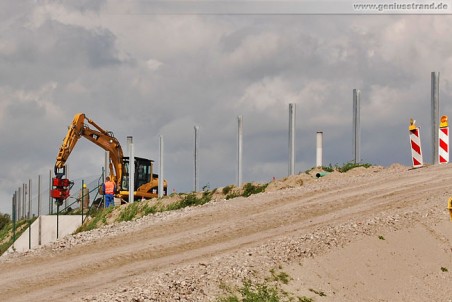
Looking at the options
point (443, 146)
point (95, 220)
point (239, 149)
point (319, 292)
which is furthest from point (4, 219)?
point (319, 292)

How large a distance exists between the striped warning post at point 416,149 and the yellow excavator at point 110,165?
17.0 m

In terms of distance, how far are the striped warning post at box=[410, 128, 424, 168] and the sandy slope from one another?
55cm

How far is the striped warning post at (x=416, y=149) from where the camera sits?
22547 mm

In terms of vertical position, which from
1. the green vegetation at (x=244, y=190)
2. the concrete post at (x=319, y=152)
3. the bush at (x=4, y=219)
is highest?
the concrete post at (x=319, y=152)

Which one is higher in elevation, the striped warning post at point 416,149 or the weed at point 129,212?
the striped warning post at point 416,149

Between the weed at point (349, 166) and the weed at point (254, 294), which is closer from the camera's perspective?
the weed at point (254, 294)

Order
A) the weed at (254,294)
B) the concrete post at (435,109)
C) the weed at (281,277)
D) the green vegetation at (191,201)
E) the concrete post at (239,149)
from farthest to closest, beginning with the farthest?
the concrete post at (239,149) < the green vegetation at (191,201) < the concrete post at (435,109) < the weed at (281,277) < the weed at (254,294)

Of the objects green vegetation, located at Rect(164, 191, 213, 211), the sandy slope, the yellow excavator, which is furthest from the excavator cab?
the sandy slope

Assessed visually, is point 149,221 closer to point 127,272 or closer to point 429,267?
point 127,272

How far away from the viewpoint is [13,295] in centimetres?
1695

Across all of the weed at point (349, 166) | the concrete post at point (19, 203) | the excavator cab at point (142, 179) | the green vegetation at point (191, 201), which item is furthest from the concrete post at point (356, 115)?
the concrete post at point (19, 203)

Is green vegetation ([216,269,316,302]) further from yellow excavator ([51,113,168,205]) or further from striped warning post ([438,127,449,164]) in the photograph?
yellow excavator ([51,113,168,205])

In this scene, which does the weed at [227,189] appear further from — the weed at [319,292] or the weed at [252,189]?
the weed at [319,292]

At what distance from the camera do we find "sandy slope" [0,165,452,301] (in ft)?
48.4
